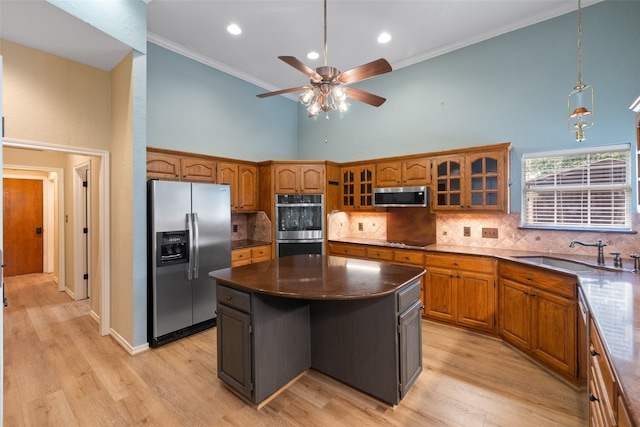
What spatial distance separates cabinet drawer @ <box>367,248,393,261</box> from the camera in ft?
13.2

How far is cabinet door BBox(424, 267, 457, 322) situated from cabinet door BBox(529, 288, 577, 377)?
0.85 metres

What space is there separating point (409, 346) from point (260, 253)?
271cm

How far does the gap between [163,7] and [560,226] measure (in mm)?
5024

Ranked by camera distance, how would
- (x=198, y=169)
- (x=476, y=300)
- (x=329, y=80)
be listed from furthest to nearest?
(x=198, y=169) < (x=476, y=300) < (x=329, y=80)

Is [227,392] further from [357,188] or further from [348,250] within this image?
[357,188]

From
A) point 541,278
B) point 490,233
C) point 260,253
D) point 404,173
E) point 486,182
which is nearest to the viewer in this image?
point 541,278

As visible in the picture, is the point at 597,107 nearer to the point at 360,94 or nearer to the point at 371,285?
the point at 360,94

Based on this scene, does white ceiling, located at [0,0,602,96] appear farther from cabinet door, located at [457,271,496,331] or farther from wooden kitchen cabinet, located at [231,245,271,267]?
cabinet door, located at [457,271,496,331]

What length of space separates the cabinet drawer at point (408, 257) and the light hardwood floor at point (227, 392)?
0.91 m

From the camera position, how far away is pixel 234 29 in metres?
3.63

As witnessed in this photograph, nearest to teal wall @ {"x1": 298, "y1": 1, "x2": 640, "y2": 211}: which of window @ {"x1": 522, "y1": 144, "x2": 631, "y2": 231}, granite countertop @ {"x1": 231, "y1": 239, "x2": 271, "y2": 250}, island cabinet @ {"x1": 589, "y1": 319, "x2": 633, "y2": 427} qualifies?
window @ {"x1": 522, "y1": 144, "x2": 631, "y2": 231}

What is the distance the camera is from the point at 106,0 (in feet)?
8.82

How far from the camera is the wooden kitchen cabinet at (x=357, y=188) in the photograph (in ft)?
14.9

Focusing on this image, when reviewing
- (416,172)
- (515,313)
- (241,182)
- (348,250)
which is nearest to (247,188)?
(241,182)
